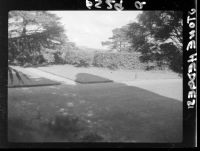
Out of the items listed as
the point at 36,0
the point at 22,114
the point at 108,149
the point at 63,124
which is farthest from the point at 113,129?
the point at 36,0

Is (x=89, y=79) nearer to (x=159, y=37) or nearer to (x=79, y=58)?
(x=79, y=58)

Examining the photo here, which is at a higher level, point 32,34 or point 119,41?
point 32,34

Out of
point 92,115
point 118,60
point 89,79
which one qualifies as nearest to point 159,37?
point 118,60

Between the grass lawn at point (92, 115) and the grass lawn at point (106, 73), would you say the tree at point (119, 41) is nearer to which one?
the grass lawn at point (106, 73)

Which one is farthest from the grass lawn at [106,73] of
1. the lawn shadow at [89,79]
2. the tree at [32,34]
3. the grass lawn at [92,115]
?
the tree at [32,34]

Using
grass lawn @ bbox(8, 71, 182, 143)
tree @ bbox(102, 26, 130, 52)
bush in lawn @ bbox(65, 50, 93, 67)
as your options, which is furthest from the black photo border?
bush in lawn @ bbox(65, 50, 93, 67)

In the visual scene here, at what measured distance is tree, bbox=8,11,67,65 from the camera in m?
7.00

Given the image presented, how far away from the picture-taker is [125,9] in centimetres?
697

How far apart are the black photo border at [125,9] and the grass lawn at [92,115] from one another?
0.12m

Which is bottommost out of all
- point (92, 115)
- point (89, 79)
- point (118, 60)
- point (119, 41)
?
point (92, 115)

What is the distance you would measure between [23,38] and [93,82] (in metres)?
1.99

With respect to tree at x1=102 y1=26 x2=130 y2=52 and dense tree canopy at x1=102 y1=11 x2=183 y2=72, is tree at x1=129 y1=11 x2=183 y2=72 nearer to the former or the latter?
dense tree canopy at x1=102 y1=11 x2=183 y2=72

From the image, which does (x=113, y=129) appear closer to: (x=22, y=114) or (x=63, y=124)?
(x=63, y=124)

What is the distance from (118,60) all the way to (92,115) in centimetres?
145
